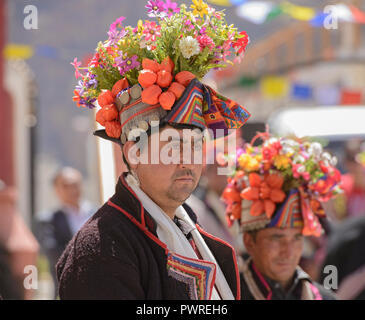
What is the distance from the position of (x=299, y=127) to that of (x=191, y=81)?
730 cm

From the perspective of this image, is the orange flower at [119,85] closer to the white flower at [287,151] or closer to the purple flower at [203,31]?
the purple flower at [203,31]

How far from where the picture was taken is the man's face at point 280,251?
2977 millimetres

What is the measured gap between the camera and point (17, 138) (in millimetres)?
8320

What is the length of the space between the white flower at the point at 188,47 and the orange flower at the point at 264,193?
105 cm

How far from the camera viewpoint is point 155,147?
211cm

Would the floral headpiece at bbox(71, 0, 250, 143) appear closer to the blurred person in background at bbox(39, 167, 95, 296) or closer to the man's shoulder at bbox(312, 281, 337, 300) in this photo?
the man's shoulder at bbox(312, 281, 337, 300)

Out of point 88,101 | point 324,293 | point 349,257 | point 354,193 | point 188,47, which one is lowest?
point 324,293

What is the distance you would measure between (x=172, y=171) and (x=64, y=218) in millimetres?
3937

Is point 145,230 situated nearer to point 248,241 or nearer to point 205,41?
point 205,41

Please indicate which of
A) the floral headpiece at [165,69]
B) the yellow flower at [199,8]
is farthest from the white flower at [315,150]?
the yellow flower at [199,8]

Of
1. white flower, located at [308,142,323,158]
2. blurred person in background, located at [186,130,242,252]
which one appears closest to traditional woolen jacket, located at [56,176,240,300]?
white flower, located at [308,142,323,158]

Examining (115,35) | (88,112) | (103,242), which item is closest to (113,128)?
(115,35)

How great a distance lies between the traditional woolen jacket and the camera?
1.92 m
